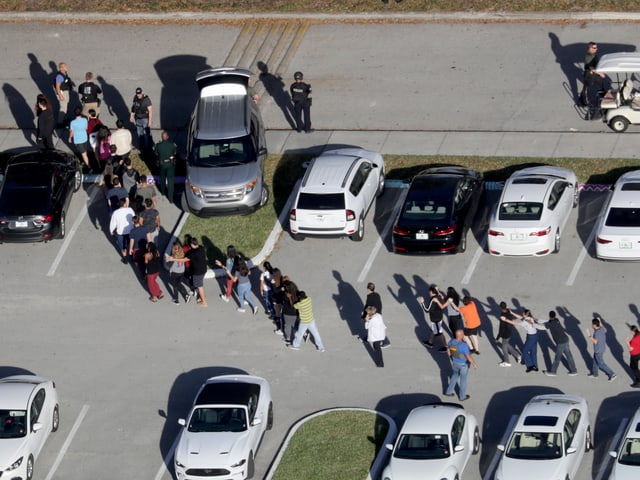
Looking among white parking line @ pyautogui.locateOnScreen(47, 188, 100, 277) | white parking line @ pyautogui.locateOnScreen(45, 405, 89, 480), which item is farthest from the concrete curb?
white parking line @ pyautogui.locateOnScreen(47, 188, 100, 277)

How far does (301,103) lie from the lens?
38.9 meters

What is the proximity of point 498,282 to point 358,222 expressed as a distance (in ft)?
12.0

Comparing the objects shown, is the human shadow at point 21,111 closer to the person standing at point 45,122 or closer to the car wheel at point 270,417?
the person standing at point 45,122

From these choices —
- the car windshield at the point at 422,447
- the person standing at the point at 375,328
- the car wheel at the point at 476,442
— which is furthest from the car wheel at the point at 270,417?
the car wheel at the point at 476,442

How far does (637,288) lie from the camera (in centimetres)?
3281

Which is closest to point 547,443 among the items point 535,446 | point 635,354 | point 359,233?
point 535,446

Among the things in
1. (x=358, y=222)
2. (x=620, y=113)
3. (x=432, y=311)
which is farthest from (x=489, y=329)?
(x=620, y=113)

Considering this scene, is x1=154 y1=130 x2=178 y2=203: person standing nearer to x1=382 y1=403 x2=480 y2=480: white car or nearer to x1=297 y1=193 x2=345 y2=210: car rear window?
x1=297 y1=193 x2=345 y2=210: car rear window

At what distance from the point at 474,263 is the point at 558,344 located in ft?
14.4

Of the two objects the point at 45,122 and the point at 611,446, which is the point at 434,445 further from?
the point at 45,122

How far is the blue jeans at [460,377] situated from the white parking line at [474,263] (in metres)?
3.87

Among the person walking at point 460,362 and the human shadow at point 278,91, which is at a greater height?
the person walking at point 460,362

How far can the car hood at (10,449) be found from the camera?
28.5 m

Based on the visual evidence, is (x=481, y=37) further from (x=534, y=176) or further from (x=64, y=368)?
(x=64, y=368)
